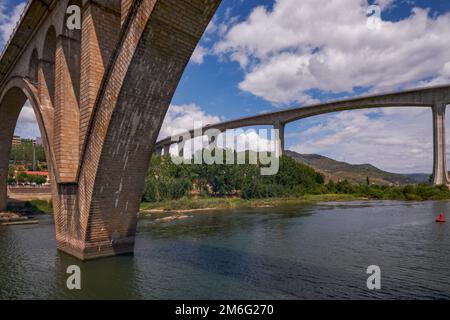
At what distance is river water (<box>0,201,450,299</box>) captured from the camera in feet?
28.9

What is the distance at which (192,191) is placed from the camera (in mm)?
57062

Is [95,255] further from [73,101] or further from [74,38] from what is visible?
[74,38]

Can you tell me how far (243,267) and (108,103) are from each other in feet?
24.6

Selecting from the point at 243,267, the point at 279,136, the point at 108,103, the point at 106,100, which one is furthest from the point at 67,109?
the point at 279,136

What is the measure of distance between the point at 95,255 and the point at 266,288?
660 cm

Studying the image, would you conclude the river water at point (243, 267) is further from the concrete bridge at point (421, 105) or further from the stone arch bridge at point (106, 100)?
the concrete bridge at point (421, 105)

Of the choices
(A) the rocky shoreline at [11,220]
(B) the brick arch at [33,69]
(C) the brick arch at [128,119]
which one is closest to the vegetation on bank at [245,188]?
(A) the rocky shoreline at [11,220]

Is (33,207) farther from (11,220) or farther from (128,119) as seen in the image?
(128,119)

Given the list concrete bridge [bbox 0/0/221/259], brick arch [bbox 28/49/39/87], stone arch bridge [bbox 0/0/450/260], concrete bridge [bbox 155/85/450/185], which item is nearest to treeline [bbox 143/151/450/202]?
concrete bridge [bbox 155/85/450/185]

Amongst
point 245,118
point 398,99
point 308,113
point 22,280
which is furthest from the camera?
point 245,118

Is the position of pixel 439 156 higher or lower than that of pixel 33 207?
higher

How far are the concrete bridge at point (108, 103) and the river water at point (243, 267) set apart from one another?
162cm

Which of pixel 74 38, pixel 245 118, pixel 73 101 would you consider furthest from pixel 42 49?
pixel 245 118

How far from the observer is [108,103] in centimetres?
1006
